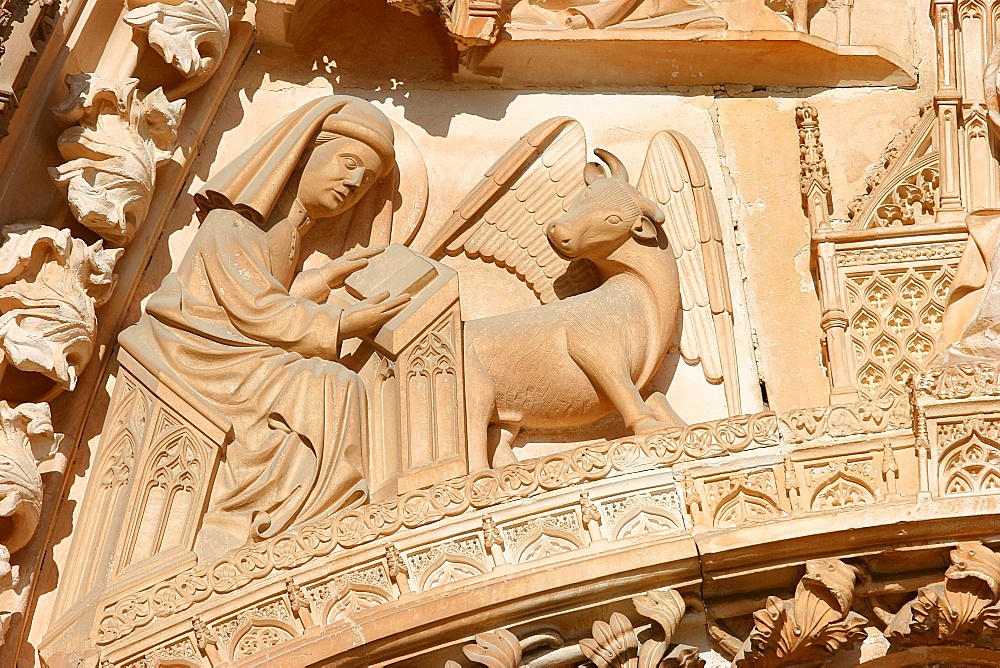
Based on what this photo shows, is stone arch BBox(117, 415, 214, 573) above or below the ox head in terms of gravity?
Answer: below

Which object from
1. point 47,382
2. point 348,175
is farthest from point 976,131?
point 47,382

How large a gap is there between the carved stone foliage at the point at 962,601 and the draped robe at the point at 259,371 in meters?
1.56

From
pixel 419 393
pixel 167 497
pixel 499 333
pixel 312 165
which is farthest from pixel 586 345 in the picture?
pixel 167 497

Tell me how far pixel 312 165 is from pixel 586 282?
914 millimetres

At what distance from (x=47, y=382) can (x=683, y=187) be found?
2.05 m

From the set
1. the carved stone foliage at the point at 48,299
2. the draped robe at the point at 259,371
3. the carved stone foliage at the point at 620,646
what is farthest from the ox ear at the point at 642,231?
the carved stone foliage at the point at 48,299

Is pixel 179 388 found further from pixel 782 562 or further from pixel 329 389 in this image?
pixel 782 562

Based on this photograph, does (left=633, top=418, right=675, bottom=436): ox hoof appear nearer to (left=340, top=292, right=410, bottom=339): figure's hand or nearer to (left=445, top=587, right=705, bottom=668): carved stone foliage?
(left=445, top=587, right=705, bottom=668): carved stone foliage

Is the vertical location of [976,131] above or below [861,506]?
above

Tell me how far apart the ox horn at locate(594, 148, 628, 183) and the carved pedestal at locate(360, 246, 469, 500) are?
64 cm

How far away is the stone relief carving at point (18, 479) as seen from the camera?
18.0 ft

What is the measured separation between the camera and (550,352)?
19.3 ft

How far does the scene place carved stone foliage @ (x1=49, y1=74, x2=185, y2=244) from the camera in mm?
5914

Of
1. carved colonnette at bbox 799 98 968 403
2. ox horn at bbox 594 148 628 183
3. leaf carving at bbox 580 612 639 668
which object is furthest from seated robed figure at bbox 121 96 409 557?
carved colonnette at bbox 799 98 968 403
